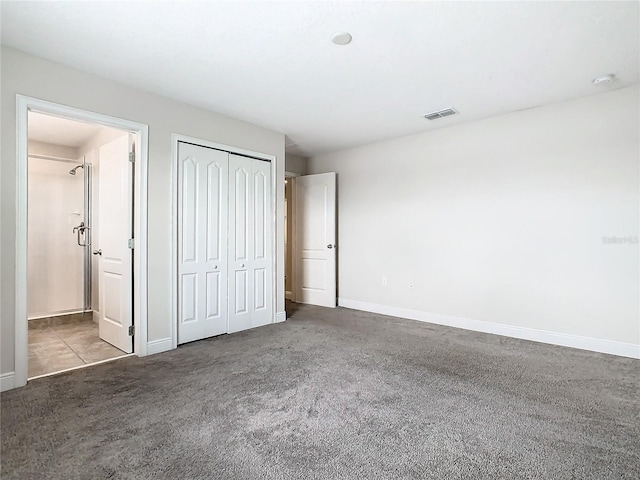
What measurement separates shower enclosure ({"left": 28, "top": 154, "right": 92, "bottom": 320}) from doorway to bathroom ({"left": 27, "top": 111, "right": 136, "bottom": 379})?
1 cm

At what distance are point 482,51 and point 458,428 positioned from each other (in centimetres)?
261

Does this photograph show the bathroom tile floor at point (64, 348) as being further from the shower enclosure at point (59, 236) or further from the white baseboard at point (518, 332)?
the white baseboard at point (518, 332)

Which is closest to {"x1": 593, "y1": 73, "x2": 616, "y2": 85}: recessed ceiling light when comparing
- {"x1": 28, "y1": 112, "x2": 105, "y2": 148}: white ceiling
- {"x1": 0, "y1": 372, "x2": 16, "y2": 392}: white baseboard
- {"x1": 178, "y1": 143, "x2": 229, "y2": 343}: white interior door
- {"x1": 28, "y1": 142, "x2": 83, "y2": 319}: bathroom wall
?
{"x1": 178, "y1": 143, "x2": 229, "y2": 343}: white interior door

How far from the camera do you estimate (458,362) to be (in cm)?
308

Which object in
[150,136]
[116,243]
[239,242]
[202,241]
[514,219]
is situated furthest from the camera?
[239,242]

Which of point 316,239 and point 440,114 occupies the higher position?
point 440,114

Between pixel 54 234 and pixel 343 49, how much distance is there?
182 inches

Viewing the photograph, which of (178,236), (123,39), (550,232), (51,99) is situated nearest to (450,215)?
(550,232)

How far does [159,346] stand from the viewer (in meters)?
3.34

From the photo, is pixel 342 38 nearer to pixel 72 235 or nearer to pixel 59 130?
pixel 59 130

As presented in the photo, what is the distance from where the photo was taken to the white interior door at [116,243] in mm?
3314

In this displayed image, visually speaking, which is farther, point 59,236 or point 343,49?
point 59,236

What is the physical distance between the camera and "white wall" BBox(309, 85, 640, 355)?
→ 129 inches

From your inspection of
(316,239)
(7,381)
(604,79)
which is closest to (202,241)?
(7,381)
